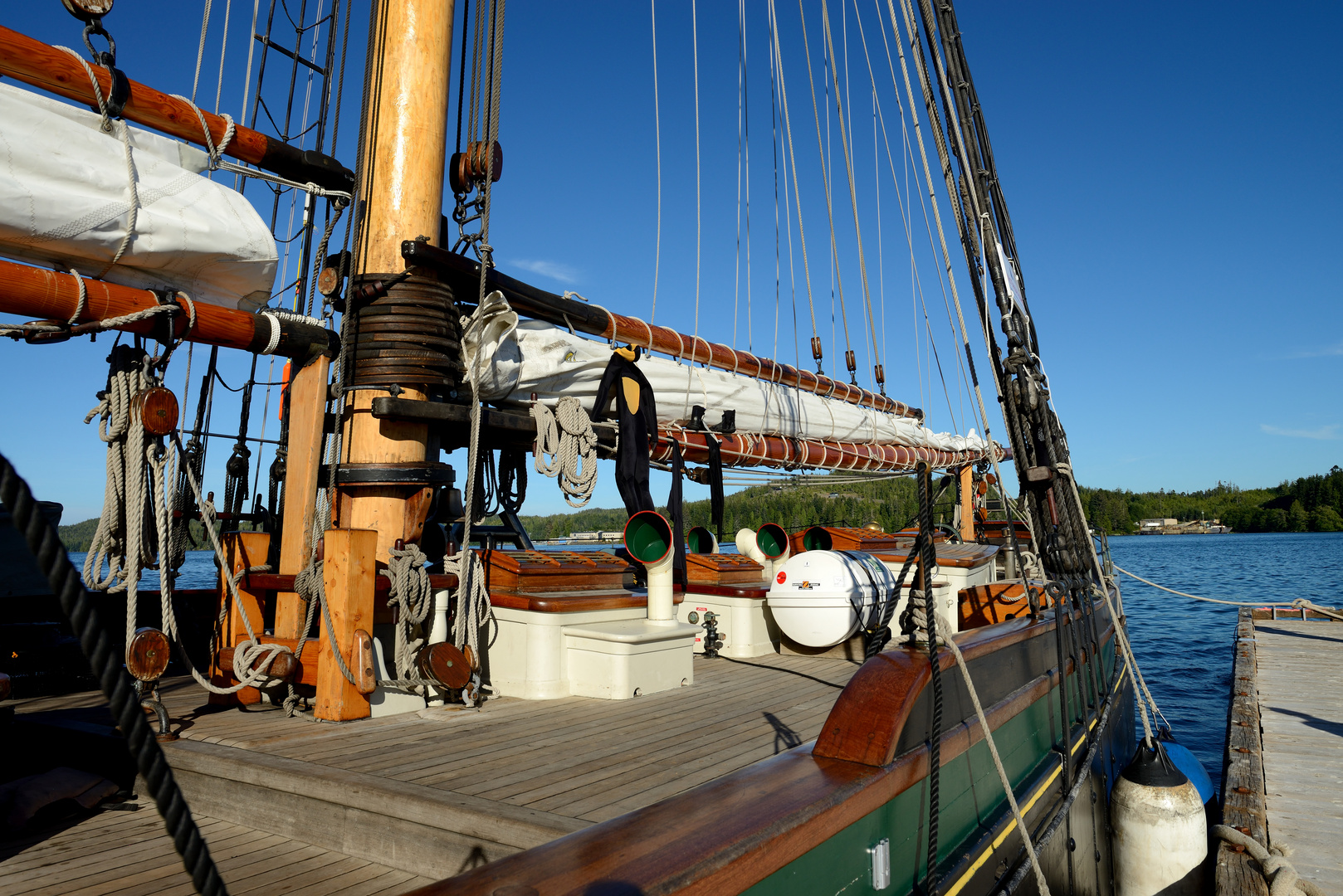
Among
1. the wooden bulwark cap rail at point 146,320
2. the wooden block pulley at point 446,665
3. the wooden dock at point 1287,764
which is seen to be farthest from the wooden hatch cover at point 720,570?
the wooden dock at point 1287,764

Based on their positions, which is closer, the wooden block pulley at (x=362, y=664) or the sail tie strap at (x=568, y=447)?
the wooden block pulley at (x=362, y=664)

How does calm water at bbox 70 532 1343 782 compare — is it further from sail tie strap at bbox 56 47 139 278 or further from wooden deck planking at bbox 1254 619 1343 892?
sail tie strap at bbox 56 47 139 278

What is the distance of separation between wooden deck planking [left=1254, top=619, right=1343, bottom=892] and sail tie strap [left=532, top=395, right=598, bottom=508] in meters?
4.68

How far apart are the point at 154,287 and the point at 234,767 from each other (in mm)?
2331

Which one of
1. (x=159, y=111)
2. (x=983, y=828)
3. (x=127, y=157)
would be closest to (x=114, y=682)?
(x=983, y=828)

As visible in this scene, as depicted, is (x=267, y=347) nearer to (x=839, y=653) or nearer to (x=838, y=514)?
(x=839, y=653)

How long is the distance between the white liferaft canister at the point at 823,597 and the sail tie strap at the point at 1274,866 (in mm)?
2547

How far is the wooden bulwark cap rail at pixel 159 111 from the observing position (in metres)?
3.58

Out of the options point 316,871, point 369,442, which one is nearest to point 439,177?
point 369,442

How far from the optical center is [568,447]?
575cm

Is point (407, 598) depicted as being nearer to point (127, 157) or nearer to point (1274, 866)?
point (127, 157)

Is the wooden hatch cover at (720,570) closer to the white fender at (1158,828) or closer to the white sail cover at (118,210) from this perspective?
the white fender at (1158,828)

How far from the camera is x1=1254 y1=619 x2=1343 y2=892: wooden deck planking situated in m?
4.75

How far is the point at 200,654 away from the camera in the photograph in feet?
19.1
